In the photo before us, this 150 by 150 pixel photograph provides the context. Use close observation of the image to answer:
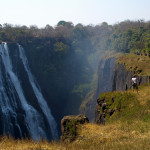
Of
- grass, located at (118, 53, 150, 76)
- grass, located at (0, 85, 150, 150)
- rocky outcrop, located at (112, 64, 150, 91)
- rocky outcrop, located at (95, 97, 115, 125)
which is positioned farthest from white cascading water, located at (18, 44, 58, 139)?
grass, located at (0, 85, 150, 150)

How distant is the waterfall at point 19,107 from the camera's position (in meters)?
28.3

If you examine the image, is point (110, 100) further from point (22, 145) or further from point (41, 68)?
point (41, 68)

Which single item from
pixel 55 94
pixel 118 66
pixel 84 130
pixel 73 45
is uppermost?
pixel 73 45

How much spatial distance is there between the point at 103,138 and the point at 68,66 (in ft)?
120

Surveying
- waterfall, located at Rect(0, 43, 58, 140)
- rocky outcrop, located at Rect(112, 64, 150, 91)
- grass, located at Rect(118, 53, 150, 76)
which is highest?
grass, located at Rect(118, 53, 150, 76)

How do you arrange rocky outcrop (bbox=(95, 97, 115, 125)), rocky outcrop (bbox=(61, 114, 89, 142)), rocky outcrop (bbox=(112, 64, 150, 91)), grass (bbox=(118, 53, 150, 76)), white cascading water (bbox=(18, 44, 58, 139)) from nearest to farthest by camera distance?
rocky outcrop (bbox=(61, 114, 89, 142)) < rocky outcrop (bbox=(95, 97, 115, 125)) < grass (bbox=(118, 53, 150, 76)) < rocky outcrop (bbox=(112, 64, 150, 91)) < white cascading water (bbox=(18, 44, 58, 139))

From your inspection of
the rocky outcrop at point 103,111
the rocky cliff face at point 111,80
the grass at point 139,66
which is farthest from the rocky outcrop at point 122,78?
the rocky outcrop at point 103,111

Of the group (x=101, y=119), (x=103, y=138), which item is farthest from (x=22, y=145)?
(x=101, y=119)

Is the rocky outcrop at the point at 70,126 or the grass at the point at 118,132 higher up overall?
the grass at the point at 118,132

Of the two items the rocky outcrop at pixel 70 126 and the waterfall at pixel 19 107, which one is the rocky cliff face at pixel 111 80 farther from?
the waterfall at pixel 19 107

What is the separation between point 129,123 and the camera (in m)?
10.5

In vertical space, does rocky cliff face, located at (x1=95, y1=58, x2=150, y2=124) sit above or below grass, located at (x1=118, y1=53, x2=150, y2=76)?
below

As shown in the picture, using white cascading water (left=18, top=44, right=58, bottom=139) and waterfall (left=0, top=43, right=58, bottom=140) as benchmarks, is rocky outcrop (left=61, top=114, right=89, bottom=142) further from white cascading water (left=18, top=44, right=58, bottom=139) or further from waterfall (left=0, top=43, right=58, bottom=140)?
white cascading water (left=18, top=44, right=58, bottom=139)

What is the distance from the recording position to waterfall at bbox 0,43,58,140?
92.9 ft
